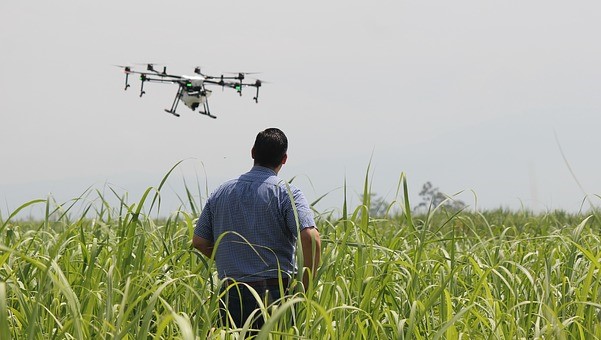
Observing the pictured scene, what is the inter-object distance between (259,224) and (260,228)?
0.08ft

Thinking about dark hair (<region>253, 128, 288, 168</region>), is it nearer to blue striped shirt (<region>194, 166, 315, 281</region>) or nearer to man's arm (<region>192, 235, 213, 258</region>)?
blue striped shirt (<region>194, 166, 315, 281</region>)

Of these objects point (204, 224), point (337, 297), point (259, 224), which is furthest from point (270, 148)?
point (337, 297)

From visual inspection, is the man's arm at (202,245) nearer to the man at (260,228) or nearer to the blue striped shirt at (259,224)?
the man at (260,228)

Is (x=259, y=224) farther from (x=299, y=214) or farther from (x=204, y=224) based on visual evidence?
(x=204, y=224)

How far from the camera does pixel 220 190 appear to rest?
5.28 metres

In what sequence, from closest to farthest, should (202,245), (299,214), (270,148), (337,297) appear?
(337,297), (299,214), (270,148), (202,245)

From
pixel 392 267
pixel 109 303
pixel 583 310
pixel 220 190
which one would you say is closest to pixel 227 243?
pixel 220 190

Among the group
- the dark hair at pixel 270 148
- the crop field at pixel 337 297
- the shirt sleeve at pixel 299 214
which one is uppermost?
the dark hair at pixel 270 148

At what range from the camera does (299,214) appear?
4.95m

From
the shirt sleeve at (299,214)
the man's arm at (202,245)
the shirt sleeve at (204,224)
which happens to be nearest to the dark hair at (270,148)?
the shirt sleeve at (299,214)

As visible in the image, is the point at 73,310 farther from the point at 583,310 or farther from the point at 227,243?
the point at 583,310

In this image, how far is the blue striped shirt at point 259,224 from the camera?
5.00 m

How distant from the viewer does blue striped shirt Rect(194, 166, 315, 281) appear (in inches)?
197

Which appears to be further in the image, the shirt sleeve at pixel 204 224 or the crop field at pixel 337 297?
the shirt sleeve at pixel 204 224
